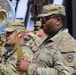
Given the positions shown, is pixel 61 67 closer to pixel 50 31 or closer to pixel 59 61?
pixel 59 61

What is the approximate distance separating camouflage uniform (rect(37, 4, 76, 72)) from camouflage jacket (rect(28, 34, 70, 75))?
0.04 m

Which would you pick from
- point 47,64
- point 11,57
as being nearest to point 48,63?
point 47,64

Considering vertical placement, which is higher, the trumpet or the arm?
the arm

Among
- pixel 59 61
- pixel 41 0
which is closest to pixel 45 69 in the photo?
pixel 59 61

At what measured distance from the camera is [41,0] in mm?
8641

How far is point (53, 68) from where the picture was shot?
327cm

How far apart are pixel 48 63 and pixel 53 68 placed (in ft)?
0.29

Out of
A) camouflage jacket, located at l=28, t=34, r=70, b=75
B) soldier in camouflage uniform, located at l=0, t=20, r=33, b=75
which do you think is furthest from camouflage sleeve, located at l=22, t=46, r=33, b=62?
camouflage jacket, located at l=28, t=34, r=70, b=75

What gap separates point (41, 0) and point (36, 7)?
0.20 metres

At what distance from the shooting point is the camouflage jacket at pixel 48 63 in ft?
10.6

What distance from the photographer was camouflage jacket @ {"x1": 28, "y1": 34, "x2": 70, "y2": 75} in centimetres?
323

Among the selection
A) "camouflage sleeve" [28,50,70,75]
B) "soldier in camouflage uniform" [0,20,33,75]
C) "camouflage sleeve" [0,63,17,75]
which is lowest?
"camouflage sleeve" [0,63,17,75]

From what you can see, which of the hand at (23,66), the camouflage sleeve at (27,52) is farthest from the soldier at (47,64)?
the camouflage sleeve at (27,52)

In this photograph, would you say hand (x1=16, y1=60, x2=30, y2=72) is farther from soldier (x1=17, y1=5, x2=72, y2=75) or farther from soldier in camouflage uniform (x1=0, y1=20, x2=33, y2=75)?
soldier in camouflage uniform (x1=0, y1=20, x2=33, y2=75)
